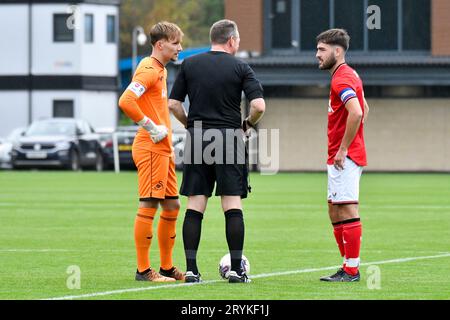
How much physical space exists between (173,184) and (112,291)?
1459 millimetres

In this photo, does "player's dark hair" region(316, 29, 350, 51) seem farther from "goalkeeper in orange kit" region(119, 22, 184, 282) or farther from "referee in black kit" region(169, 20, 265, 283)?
"goalkeeper in orange kit" region(119, 22, 184, 282)

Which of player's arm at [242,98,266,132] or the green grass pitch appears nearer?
the green grass pitch

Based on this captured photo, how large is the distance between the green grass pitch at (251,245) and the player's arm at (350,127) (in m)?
1.03

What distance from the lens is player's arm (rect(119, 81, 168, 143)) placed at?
1116 centimetres

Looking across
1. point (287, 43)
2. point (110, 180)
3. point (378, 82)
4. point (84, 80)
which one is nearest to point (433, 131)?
point (378, 82)

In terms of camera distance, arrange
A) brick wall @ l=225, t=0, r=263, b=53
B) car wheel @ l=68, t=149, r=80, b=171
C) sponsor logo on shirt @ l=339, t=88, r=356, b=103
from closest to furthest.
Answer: sponsor logo on shirt @ l=339, t=88, r=356, b=103 < car wheel @ l=68, t=149, r=80, b=171 < brick wall @ l=225, t=0, r=263, b=53

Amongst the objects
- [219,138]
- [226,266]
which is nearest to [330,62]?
[219,138]

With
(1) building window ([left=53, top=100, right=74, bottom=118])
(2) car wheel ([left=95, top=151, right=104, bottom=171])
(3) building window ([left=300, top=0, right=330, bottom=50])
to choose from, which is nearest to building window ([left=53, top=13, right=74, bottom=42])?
(1) building window ([left=53, top=100, right=74, bottom=118])

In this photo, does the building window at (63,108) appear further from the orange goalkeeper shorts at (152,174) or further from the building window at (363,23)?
the orange goalkeeper shorts at (152,174)

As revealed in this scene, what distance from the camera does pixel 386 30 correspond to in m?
44.4

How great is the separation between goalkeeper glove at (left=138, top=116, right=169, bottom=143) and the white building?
2059 inches

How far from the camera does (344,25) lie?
147 ft

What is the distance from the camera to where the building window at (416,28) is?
4450 cm

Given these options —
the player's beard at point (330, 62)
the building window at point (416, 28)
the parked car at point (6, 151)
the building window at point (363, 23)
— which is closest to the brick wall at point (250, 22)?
the building window at point (363, 23)
